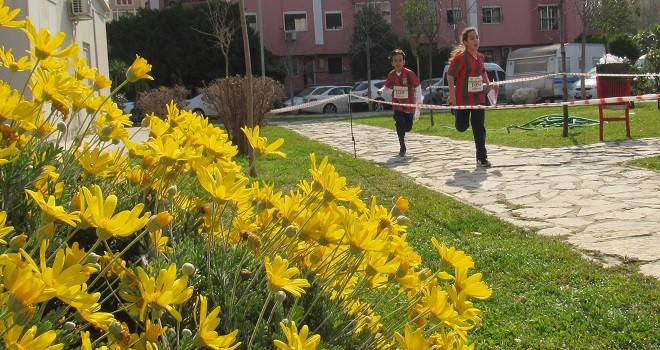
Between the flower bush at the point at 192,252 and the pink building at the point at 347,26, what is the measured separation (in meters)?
42.6

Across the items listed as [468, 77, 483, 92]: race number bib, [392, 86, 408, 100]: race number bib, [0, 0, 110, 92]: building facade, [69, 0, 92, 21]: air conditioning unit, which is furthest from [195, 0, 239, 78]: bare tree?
[468, 77, 483, 92]: race number bib

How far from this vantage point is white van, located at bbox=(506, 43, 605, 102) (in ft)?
115

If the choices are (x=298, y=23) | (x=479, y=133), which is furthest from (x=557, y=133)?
(x=298, y=23)

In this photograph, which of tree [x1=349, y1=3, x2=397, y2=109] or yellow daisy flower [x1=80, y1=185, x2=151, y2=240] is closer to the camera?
yellow daisy flower [x1=80, y1=185, x2=151, y2=240]

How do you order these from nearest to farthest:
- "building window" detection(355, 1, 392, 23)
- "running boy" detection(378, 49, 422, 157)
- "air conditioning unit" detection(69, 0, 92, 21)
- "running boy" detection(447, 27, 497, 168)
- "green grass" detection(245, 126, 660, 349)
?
"green grass" detection(245, 126, 660, 349)
"running boy" detection(447, 27, 497, 168)
"running boy" detection(378, 49, 422, 157)
"air conditioning unit" detection(69, 0, 92, 21)
"building window" detection(355, 1, 392, 23)

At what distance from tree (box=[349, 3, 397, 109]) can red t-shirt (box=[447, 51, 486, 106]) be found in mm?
32711

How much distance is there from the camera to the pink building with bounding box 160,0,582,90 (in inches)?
1772

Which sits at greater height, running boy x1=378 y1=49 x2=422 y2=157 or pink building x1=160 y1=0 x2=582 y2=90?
pink building x1=160 y1=0 x2=582 y2=90

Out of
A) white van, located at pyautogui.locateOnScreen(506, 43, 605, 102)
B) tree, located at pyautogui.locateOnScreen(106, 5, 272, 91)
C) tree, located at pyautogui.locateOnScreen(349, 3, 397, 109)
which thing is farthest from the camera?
tree, located at pyautogui.locateOnScreen(349, 3, 397, 109)

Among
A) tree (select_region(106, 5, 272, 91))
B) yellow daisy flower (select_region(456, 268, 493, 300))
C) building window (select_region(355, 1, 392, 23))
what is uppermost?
building window (select_region(355, 1, 392, 23))

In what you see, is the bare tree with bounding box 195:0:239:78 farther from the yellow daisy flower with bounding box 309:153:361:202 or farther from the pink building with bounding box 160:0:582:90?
the yellow daisy flower with bounding box 309:153:361:202

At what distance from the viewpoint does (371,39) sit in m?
43.8

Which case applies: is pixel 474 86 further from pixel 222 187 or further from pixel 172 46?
pixel 172 46

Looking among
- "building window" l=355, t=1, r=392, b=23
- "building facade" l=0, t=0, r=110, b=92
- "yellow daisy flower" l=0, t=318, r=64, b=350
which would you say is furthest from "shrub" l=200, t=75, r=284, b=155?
"building window" l=355, t=1, r=392, b=23
